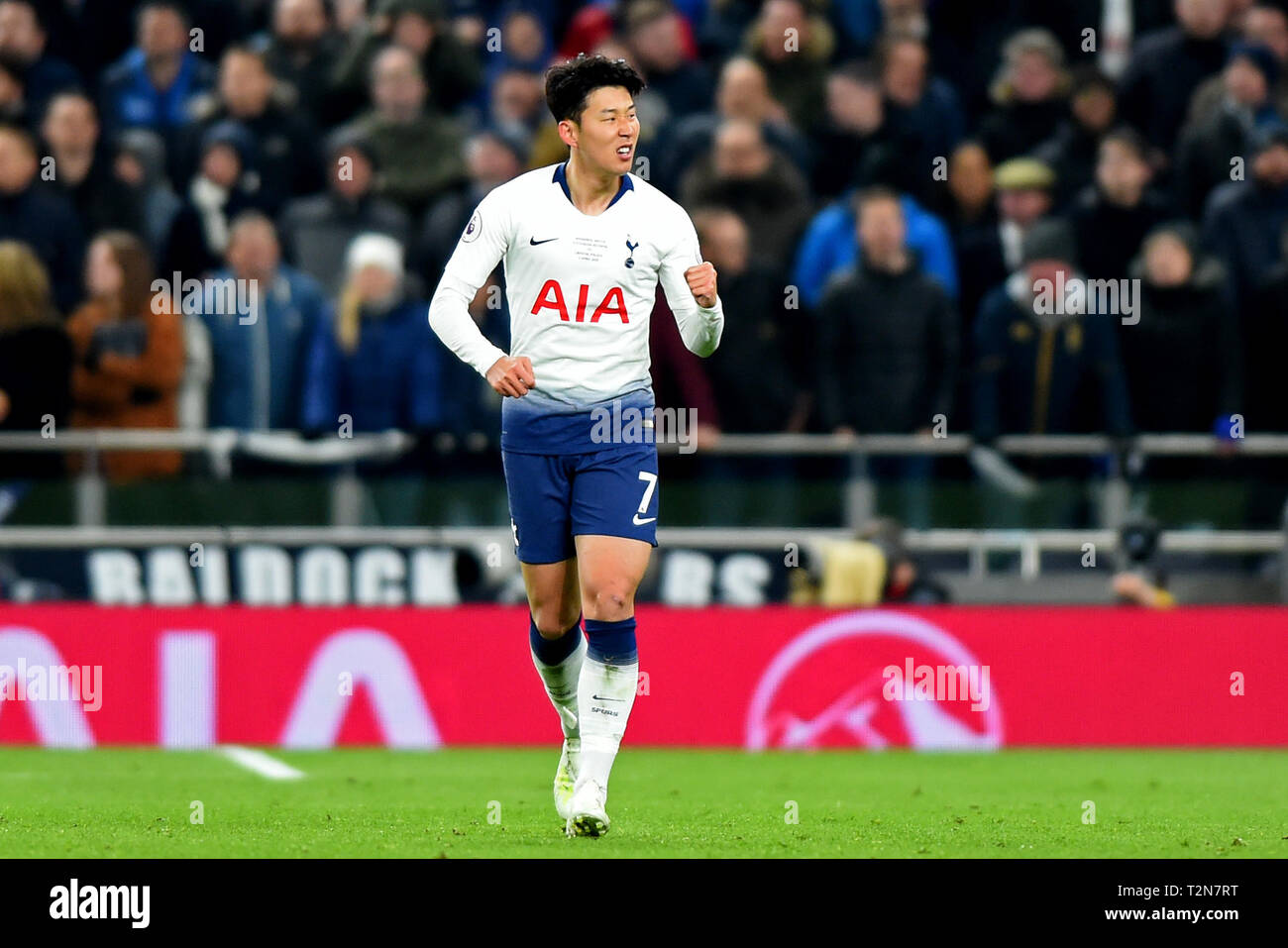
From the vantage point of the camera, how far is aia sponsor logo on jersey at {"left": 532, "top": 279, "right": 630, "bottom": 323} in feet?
26.8

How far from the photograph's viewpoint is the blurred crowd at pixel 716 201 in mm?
13172

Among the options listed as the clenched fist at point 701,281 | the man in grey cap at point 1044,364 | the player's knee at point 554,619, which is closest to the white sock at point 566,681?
the player's knee at point 554,619

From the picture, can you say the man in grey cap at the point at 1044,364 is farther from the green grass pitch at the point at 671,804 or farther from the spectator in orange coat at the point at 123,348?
the spectator in orange coat at the point at 123,348

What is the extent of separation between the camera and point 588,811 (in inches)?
309

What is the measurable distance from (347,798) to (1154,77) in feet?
27.0

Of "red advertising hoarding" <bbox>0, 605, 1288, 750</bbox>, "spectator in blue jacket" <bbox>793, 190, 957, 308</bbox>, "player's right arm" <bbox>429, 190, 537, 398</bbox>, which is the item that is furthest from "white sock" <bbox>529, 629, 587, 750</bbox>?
"spectator in blue jacket" <bbox>793, 190, 957, 308</bbox>

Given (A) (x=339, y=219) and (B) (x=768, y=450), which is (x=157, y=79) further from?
(B) (x=768, y=450)

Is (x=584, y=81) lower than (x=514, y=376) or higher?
higher

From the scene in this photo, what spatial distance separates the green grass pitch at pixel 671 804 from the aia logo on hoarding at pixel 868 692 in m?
0.25

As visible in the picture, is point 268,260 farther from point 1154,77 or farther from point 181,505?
point 1154,77

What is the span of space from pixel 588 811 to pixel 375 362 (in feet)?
19.2

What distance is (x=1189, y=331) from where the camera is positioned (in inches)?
525

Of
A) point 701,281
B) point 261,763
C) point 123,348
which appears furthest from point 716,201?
point 701,281
